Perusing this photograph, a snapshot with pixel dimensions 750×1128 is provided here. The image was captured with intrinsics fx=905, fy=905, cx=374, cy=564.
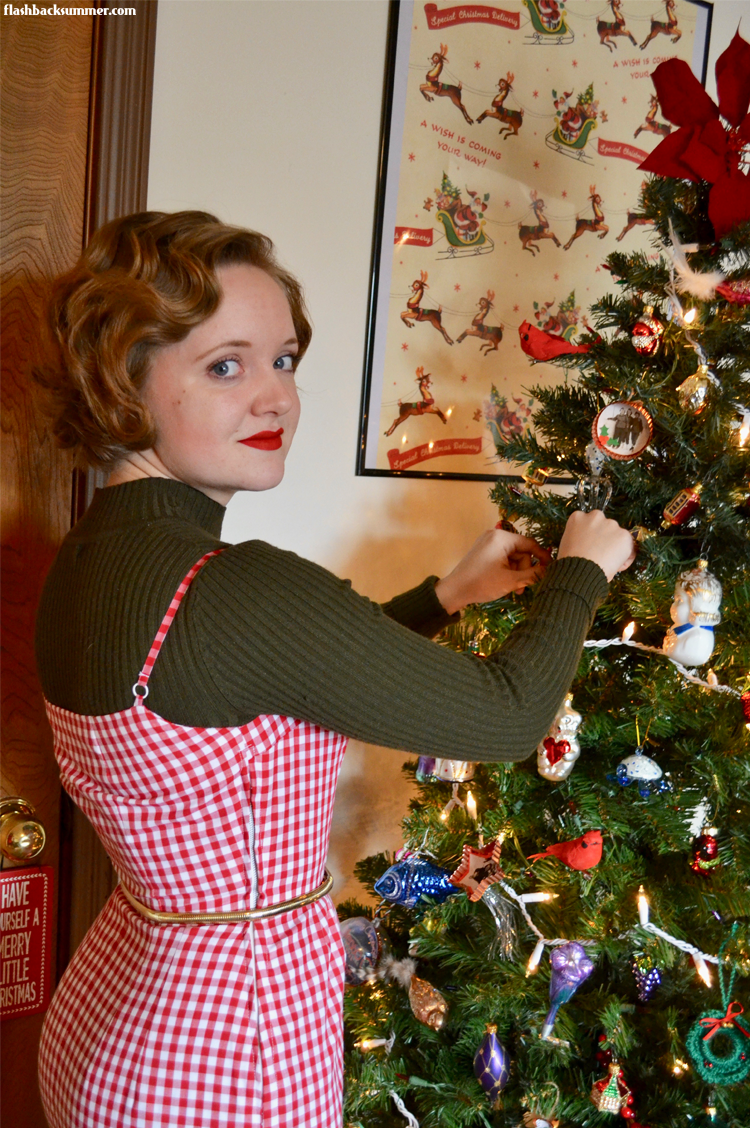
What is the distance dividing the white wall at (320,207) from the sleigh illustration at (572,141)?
371mm

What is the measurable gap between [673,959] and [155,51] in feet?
4.72

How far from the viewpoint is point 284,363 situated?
1075 mm

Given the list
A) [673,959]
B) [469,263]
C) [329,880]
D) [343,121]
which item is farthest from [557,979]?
[343,121]

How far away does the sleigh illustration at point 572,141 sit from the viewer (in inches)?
66.8

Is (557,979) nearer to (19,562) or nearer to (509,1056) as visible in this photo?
(509,1056)

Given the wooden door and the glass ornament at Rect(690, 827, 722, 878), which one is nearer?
the glass ornament at Rect(690, 827, 722, 878)

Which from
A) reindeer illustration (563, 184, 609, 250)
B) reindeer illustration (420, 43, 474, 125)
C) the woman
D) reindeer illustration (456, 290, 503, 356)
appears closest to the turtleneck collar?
the woman

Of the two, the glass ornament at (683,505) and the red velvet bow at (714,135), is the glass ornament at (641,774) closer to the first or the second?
the glass ornament at (683,505)

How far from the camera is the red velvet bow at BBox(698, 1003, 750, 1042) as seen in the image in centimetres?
107

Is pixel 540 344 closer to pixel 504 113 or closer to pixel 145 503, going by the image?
pixel 145 503

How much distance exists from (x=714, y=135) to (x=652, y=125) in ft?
2.66

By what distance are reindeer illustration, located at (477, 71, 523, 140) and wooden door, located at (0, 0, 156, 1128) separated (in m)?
0.62

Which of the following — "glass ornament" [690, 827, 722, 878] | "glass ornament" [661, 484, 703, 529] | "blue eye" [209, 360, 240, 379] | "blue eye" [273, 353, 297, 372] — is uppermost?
"blue eye" [273, 353, 297, 372]

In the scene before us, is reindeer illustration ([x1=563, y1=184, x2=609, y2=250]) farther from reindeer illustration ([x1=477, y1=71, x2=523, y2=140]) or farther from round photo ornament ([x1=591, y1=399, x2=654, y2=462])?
round photo ornament ([x1=591, y1=399, x2=654, y2=462])
